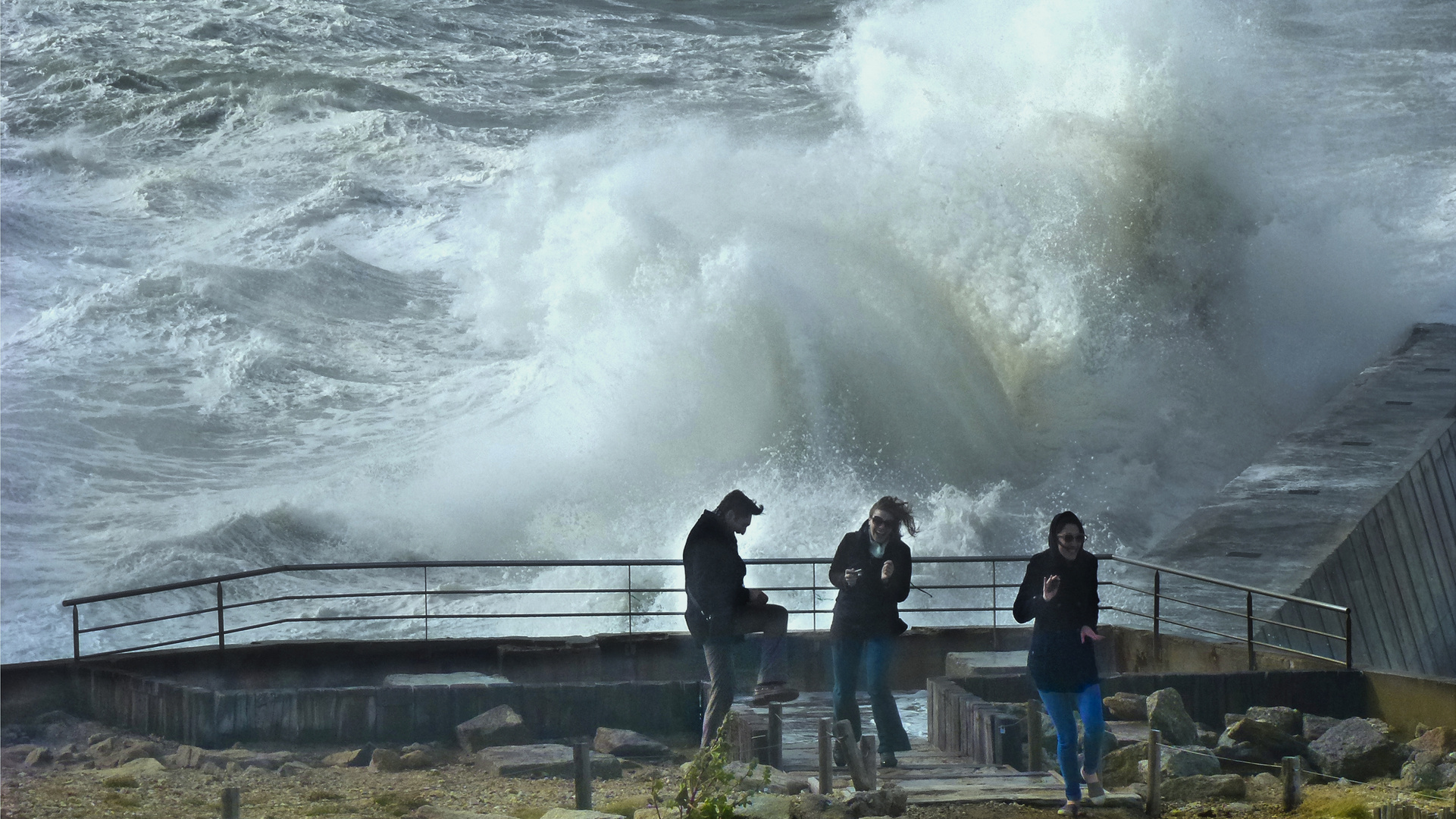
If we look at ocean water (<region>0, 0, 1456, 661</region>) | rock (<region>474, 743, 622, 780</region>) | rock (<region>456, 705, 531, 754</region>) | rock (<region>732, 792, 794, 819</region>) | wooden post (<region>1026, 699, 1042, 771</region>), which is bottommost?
rock (<region>732, 792, 794, 819</region>)

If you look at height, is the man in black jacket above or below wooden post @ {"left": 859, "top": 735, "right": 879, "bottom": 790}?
above

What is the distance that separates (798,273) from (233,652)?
13555 mm

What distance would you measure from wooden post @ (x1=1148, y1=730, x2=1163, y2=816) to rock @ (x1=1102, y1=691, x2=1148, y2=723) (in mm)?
2376

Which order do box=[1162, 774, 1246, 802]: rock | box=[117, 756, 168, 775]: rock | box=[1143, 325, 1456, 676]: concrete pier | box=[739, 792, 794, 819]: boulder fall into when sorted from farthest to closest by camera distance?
1. box=[1143, 325, 1456, 676]: concrete pier
2. box=[117, 756, 168, 775]: rock
3. box=[1162, 774, 1246, 802]: rock
4. box=[739, 792, 794, 819]: boulder

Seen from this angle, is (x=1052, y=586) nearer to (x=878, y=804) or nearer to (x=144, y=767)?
(x=878, y=804)

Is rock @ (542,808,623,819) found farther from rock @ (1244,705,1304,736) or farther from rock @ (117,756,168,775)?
rock @ (1244,705,1304,736)

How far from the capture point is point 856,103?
2877 cm

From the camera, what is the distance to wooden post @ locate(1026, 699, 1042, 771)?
6.76 meters

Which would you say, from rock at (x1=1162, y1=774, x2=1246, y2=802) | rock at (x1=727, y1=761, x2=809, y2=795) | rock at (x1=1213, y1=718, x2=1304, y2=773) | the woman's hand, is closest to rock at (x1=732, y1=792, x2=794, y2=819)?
rock at (x1=727, y1=761, x2=809, y2=795)

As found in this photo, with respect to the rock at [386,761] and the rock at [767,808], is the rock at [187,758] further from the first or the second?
the rock at [767,808]

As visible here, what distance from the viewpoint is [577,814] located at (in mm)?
5742

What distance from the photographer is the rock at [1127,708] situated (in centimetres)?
826

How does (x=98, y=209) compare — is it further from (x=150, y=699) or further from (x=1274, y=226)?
(x=150, y=699)

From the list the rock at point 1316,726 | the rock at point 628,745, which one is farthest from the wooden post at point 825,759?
the rock at point 1316,726
